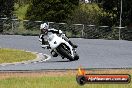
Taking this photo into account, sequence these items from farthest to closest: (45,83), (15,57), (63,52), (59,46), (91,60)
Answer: (91,60) < (15,57) < (63,52) < (59,46) < (45,83)

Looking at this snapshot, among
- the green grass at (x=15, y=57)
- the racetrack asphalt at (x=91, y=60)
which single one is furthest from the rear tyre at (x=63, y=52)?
the green grass at (x=15, y=57)

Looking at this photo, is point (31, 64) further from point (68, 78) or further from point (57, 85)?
point (57, 85)

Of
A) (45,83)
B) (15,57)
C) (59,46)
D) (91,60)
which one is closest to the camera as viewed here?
(45,83)

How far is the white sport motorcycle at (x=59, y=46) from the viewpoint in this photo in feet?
54.0

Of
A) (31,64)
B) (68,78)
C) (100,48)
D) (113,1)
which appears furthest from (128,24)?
(68,78)

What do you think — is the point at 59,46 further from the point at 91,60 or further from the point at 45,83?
the point at 45,83

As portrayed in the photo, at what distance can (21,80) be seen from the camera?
41.8 feet

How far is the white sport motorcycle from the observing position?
1647 cm

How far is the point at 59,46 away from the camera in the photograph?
16953mm

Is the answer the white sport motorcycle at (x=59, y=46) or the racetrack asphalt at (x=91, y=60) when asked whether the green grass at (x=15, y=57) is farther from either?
the white sport motorcycle at (x=59, y=46)

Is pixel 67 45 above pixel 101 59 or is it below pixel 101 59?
above

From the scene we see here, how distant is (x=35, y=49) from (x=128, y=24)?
17.7 metres

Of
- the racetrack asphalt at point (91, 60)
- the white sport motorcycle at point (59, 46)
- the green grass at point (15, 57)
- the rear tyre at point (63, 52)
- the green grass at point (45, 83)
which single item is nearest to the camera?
the green grass at point (45, 83)

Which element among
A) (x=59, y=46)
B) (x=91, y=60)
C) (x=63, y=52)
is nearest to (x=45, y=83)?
(x=59, y=46)
